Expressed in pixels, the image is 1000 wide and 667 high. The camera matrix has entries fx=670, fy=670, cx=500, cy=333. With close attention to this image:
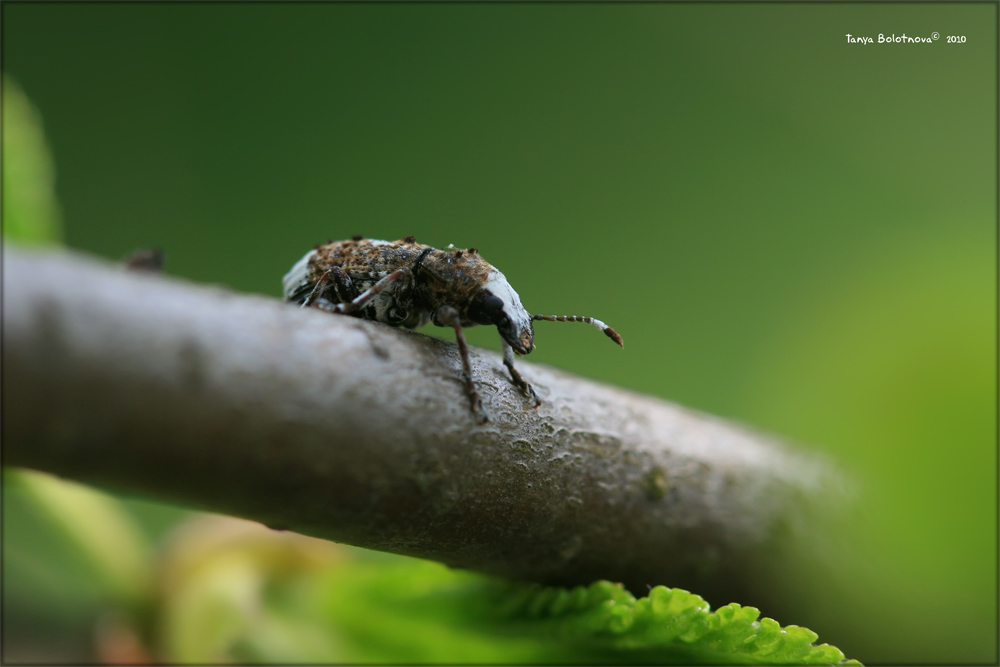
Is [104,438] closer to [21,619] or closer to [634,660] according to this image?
[634,660]

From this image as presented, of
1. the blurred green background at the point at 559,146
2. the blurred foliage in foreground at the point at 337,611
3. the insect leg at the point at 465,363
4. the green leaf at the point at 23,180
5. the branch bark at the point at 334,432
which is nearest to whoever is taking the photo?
the branch bark at the point at 334,432

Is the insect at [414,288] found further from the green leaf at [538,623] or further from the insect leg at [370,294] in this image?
the green leaf at [538,623]

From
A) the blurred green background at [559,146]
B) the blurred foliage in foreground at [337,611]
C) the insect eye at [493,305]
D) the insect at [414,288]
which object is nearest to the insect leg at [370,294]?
the insect at [414,288]

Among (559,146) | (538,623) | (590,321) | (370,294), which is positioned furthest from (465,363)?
(559,146)

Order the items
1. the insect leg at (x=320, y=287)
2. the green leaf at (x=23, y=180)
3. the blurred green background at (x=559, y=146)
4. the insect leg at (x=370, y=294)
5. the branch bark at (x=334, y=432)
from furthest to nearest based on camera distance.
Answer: the blurred green background at (x=559, y=146), the green leaf at (x=23, y=180), the insect leg at (x=320, y=287), the insect leg at (x=370, y=294), the branch bark at (x=334, y=432)

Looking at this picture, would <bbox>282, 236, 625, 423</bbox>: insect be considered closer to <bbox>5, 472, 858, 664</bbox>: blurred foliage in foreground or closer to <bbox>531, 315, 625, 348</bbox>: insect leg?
<bbox>531, 315, 625, 348</bbox>: insect leg

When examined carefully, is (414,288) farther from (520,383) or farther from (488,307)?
(520,383)

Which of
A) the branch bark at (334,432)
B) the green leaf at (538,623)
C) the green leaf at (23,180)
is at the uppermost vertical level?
the green leaf at (23,180)
